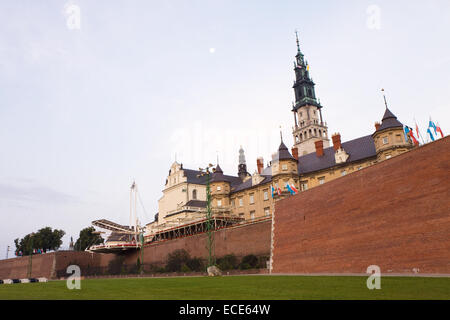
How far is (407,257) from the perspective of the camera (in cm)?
2281

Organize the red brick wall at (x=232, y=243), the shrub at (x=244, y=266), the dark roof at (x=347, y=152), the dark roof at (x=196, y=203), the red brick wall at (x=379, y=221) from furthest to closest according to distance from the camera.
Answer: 1. the dark roof at (x=196, y=203)
2. the dark roof at (x=347, y=152)
3. the red brick wall at (x=232, y=243)
4. the shrub at (x=244, y=266)
5. the red brick wall at (x=379, y=221)

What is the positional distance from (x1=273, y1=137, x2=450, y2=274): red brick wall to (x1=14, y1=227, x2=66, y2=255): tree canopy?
81531 millimetres

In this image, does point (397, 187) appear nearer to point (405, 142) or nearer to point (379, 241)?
point (379, 241)

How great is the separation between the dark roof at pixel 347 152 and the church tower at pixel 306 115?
37887 mm

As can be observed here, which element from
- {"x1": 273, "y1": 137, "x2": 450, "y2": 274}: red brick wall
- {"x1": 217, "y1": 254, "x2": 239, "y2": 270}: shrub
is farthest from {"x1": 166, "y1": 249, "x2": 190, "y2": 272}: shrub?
{"x1": 273, "y1": 137, "x2": 450, "y2": 274}: red brick wall

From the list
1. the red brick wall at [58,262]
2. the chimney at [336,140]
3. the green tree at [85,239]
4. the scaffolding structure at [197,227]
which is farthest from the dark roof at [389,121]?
the green tree at [85,239]

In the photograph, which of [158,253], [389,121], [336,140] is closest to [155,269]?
[158,253]

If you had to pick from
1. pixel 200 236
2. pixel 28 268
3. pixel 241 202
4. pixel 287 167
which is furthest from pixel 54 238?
pixel 287 167

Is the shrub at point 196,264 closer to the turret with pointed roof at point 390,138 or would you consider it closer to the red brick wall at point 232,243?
the red brick wall at point 232,243

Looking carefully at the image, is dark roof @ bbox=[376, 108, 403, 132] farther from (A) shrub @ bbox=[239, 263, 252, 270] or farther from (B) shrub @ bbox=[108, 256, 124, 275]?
(B) shrub @ bbox=[108, 256, 124, 275]

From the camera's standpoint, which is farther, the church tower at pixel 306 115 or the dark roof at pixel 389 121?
the church tower at pixel 306 115

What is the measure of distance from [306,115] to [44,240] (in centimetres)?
8045

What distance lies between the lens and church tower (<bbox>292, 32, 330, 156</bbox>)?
327 feet

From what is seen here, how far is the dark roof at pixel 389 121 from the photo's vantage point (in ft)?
154
